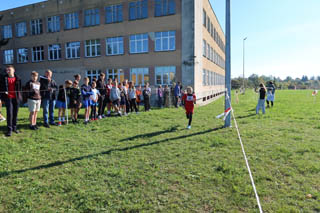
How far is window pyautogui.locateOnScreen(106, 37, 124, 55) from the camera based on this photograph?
23.4 meters

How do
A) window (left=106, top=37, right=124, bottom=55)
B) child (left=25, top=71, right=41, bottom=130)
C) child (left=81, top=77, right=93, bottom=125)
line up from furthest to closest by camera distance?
window (left=106, top=37, right=124, bottom=55)
child (left=81, top=77, right=93, bottom=125)
child (left=25, top=71, right=41, bottom=130)

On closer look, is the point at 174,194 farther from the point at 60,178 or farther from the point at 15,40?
the point at 15,40

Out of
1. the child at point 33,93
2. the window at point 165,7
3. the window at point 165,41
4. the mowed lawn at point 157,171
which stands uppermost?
the window at point 165,7

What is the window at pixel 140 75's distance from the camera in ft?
73.9

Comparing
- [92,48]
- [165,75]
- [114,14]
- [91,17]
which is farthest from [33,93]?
[91,17]

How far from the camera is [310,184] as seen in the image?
4.04 m

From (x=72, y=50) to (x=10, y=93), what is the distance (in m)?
20.9

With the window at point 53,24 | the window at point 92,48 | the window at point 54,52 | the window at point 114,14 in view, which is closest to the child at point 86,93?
the window at point 114,14

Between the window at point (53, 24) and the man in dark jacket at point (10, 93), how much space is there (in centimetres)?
2266

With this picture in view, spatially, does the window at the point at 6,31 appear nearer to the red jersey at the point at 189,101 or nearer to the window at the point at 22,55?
the window at the point at 22,55

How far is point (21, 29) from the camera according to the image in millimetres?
29297

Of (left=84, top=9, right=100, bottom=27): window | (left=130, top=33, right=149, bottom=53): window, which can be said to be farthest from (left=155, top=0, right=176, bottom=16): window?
(left=84, top=9, right=100, bottom=27): window

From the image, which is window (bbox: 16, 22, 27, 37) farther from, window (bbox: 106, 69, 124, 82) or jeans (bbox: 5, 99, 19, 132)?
jeans (bbox: 5, 99, 19, 132)

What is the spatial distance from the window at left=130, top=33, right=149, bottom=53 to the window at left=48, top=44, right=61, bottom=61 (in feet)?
33.8
